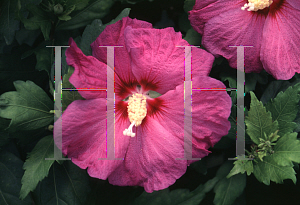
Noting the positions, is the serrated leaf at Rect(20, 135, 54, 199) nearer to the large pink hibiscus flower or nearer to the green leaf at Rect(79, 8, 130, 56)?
the green leaf at Rect(79, 8, 130, 56)

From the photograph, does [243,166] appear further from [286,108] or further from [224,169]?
[286,108]

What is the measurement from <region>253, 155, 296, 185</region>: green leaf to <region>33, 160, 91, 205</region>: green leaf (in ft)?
2.24

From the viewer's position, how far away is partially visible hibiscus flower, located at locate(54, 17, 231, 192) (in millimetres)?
946

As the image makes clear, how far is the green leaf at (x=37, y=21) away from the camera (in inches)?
40.9

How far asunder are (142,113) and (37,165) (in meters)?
0.44

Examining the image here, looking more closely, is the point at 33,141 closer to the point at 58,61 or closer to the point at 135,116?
the point at 58,61

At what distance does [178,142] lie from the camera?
0.99 meters

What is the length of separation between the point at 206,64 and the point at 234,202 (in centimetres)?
67

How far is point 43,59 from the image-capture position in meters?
1.12

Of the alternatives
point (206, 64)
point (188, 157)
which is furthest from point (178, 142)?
point (206, 64)

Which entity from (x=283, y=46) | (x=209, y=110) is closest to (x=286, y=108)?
(x=283, y=46)

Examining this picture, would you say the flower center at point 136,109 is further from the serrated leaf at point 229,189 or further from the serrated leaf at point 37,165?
the serrated leaf at point 229,189

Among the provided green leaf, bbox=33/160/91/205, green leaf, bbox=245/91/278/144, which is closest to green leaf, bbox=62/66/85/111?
green leaf, bbox=33/160/91/205

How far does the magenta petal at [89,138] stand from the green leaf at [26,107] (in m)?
0.18
